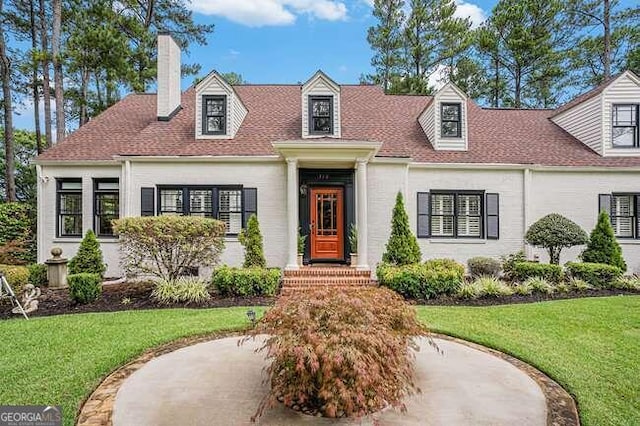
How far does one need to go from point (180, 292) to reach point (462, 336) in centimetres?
592

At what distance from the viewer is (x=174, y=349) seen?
205 inches

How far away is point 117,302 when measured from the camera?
8086 mm

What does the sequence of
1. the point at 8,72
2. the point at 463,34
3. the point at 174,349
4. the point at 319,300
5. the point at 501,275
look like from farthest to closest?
the point at 463,34 < the point at 8,72 < the point at 501,275 < the point at 174,349 < the point at 319,300

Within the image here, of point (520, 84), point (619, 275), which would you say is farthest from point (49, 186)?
point (520, 84)

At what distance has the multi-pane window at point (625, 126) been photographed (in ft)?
38.8

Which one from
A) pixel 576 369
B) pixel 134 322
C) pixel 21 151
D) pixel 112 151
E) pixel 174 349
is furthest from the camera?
pixel 21 151

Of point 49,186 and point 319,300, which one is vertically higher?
point 49,186

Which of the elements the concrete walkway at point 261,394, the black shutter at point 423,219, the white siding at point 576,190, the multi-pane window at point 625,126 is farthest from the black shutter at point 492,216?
the concrete walkway at point 261,394

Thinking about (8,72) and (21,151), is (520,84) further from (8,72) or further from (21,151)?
(21,151)

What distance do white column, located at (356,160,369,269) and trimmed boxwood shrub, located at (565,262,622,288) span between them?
5.54m

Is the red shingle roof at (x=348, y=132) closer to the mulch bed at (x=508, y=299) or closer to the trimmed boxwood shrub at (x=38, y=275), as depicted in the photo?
the trimmed boxwood shrub at (x=38, y=275)

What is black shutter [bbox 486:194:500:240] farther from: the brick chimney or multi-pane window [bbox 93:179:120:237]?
multi-pane window [bbox 93:179:120:237]

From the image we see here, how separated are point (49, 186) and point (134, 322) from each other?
7366mm

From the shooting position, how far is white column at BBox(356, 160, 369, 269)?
32.8ft
